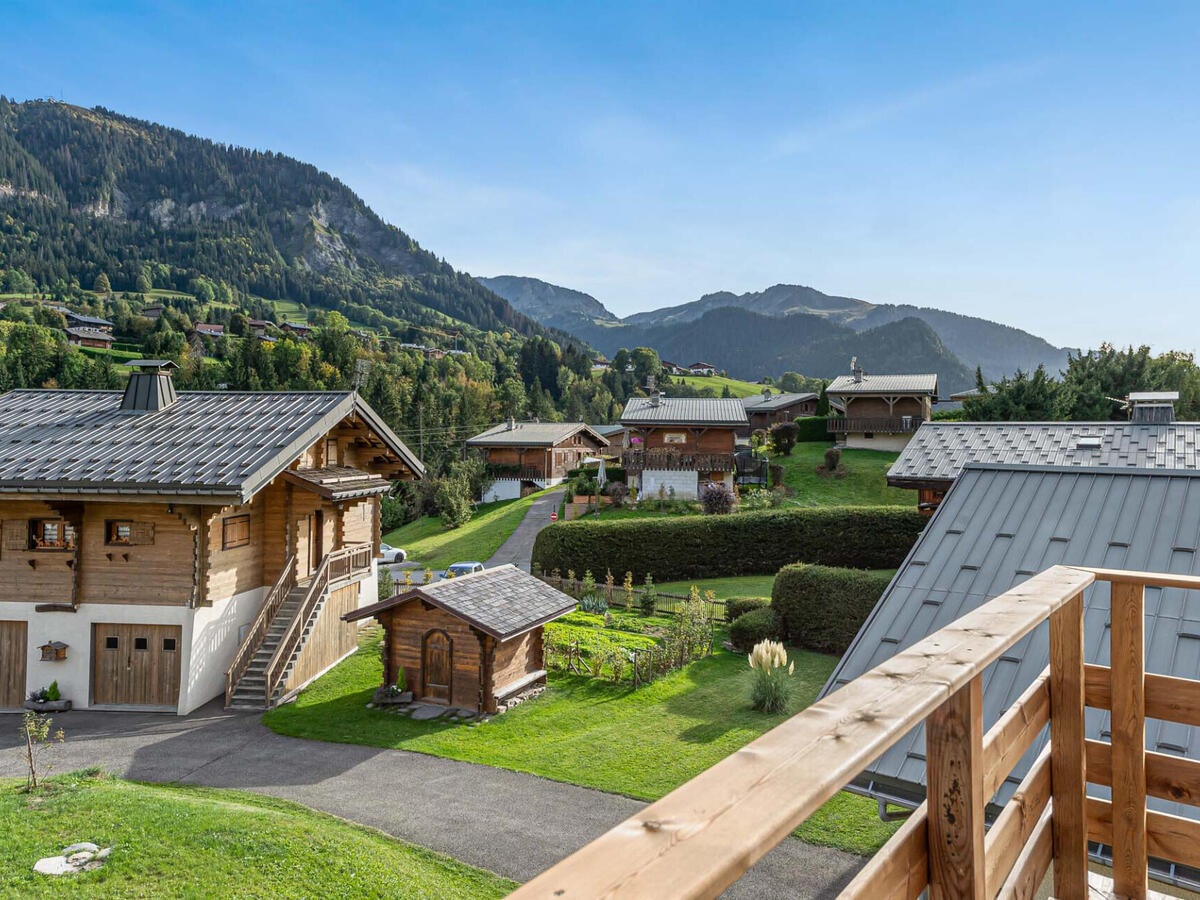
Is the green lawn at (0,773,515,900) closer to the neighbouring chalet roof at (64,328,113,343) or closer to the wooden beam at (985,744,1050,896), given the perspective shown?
the wooden beam at (985,744,1050,896)

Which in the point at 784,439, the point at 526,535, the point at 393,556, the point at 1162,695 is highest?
the point at 784,439

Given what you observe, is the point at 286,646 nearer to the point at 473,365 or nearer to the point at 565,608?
the point at 565,608

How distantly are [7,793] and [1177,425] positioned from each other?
2710cm

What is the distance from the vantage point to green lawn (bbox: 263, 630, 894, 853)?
1158cm

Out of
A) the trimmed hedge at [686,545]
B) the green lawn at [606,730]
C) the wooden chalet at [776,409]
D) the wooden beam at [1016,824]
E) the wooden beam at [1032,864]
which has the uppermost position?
the wooden chalet at [776,409]

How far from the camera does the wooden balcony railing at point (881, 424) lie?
154ft

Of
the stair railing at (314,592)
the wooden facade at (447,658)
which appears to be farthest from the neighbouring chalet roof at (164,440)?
the wooden facade at (447,658)

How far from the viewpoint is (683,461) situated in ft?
129

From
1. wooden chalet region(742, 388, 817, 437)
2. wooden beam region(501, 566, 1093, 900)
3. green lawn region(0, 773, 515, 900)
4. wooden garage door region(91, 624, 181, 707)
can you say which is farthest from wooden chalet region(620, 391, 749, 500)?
Answer: wooden beam region(501, 566, 1093, 900)

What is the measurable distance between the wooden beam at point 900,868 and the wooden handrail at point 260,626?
17466 mm

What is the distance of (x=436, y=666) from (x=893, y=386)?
41.1 metres

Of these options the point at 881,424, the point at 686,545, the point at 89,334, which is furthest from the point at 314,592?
the point at 89,334

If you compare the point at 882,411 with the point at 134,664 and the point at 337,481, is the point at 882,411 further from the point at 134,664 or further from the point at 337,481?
the point at 134,664

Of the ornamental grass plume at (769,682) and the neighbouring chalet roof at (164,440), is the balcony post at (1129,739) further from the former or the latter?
the neighbouring chalet roof at (164,440)
